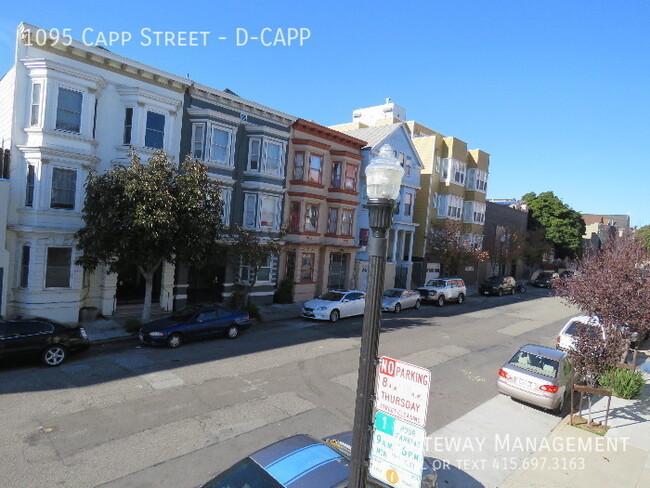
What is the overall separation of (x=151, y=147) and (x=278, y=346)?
34.2 ft

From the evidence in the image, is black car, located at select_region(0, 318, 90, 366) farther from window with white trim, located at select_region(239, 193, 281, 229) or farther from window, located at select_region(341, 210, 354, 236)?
window, located at select_region(341, 210, 354, 236)

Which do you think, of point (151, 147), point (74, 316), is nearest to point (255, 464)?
point (74, 316)

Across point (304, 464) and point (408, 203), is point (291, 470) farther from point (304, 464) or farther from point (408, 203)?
point (408, 203)

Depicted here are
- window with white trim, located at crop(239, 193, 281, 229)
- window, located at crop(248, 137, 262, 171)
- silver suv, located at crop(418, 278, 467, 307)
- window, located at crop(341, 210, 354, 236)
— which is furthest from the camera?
silver suv, located at crop(418, 278, 467, 307)

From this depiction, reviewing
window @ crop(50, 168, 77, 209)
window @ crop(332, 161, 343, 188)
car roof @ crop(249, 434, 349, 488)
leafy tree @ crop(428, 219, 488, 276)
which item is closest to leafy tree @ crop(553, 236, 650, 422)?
car roof @ crop(249, 434, 349, 488)

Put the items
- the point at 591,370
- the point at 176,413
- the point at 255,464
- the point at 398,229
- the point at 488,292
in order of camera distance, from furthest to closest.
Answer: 1. the point at 488,292
2. the point at 398,229
3. the point at 591,370
4. the point at 176,413
5. the point at 255,464

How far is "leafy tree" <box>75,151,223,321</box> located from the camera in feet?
48.8

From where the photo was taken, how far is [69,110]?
54.9 feet

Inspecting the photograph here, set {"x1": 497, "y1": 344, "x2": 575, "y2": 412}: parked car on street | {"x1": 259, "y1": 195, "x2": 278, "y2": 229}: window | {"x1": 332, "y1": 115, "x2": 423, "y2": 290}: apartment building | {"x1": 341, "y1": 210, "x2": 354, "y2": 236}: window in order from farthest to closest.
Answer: {"x1": 332, "y1": 115, "x2": 423, "y2": 290}: apartment building, {"x1": 341, "y1": 210, "x2": 354, "y2": 236}: window, {"x1": 259, "y1": 195, "x2": 278, "y2": 229}: window, {"x1": 497, "y1": 344, "x2": 575, "y2": 412}: parked car on street

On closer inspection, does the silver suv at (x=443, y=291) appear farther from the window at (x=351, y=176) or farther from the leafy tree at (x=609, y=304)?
the leafy tree at (x=609, y=304)

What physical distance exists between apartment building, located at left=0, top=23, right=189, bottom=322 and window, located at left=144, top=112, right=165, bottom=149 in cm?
41

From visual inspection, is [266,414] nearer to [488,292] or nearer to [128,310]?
[128,310]

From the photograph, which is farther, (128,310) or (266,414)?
(128,310)

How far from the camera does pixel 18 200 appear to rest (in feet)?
53.4
